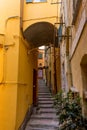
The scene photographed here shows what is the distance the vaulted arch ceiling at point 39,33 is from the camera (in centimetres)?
929

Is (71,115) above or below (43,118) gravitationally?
above

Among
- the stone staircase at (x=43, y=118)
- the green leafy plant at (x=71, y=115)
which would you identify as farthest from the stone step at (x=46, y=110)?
the green leafy plant at (x=71, y=115)

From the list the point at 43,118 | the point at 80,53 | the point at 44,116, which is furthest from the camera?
the point at 44,116

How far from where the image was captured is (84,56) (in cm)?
399

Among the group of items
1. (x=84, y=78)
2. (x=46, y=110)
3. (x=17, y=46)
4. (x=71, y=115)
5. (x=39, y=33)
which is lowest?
(x=46, y=110)

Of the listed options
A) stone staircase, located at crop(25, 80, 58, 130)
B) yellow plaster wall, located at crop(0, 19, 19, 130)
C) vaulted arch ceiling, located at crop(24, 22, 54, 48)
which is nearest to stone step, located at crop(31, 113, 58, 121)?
stone staircase, located at crop(25, 80, 58, 130)

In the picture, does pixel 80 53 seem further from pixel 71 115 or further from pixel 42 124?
pixel 42 124

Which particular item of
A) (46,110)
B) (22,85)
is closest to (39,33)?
(22,85)

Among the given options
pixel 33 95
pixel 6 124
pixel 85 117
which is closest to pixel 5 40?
pixel 6 124

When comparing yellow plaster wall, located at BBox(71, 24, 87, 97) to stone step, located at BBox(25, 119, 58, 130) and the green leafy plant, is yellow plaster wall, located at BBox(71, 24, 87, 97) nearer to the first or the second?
the green leafy plant

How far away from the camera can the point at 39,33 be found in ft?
33.7

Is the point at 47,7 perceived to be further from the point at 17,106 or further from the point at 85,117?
the point at 85,117

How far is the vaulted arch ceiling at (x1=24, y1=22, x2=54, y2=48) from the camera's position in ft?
30.5

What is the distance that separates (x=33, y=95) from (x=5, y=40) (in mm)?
4428
